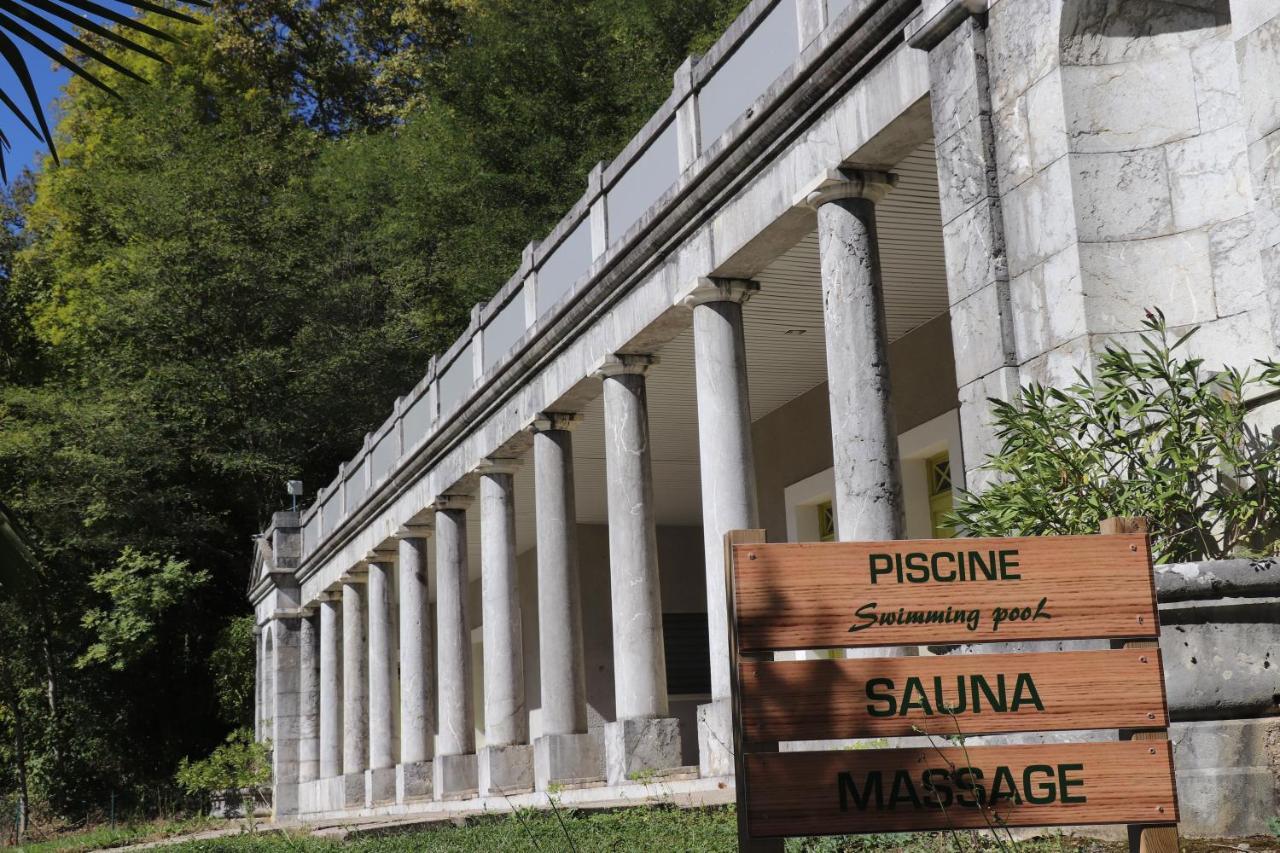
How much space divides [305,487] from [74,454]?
7.43m

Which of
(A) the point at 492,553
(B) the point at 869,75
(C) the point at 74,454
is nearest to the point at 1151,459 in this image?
(B) the point at 869,75

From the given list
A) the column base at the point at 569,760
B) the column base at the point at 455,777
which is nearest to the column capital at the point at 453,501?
the column base at the point at 455,777

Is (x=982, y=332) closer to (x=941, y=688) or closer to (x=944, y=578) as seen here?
(x=944, y=578)

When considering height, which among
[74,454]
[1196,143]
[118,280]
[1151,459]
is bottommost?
[1151,459]

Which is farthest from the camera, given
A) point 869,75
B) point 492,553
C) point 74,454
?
point 74,454

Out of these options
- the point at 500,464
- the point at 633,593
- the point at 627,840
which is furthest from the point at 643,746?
the point at 500,464

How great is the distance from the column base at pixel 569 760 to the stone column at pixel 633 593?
3.77ft

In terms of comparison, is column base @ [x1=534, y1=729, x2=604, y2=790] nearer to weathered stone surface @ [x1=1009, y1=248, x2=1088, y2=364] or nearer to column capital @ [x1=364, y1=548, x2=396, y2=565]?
weathered stone surface @ [x1=1009, y1=248, x2=1088, y2=364]

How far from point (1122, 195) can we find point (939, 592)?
4.27 metres

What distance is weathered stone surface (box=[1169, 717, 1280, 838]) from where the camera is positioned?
5.82 m

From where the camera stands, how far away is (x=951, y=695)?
184 inches

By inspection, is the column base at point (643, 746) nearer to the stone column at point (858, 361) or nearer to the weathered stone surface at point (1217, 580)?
the stone column at point (858, 361)

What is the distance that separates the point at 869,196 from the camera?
36.7 feet

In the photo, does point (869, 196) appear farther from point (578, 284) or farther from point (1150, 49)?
point (578, 284)
